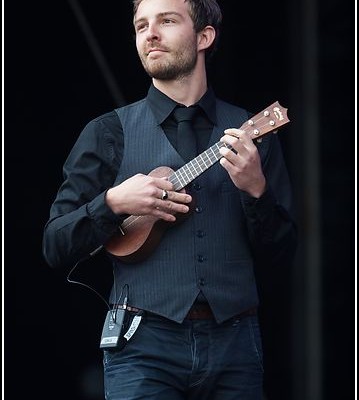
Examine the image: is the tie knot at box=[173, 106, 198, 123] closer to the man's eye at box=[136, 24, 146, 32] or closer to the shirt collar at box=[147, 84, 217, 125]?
the shirt collar at box=[147, 84, 217, 125]

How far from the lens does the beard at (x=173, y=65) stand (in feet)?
11.1

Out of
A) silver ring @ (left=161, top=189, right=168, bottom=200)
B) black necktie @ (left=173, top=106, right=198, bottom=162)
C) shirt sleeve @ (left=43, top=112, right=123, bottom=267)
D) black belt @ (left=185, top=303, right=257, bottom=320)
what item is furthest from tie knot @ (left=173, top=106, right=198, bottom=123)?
black belt @ (left=185, top=303, right=257, bottom=320)

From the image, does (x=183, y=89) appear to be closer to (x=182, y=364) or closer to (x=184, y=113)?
(x=184, y=113)

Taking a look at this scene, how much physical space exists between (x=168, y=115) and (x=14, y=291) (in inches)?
101

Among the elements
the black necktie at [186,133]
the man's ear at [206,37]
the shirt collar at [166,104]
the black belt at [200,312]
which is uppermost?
the man's ear at [206,37]

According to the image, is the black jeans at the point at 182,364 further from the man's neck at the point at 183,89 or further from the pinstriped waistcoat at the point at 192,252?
the man's neck at the point at 183,89

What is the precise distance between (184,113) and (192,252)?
0.41 metres

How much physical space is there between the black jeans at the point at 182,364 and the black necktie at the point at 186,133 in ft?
1.50

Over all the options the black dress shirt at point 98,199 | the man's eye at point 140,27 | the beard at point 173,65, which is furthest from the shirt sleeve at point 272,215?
the man's eye at point 140,27

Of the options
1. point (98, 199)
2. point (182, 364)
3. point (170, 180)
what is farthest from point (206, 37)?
point (182, 364)

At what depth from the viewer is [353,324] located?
20.2ft

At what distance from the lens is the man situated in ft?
10.3

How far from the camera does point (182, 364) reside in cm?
314

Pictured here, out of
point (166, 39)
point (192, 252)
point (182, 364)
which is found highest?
point (166, 39)
